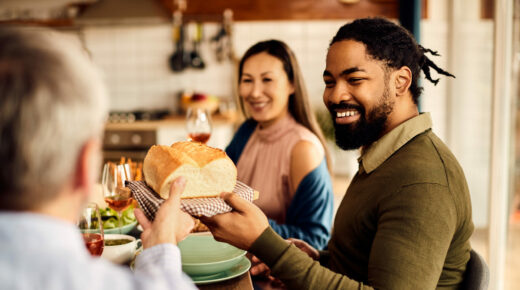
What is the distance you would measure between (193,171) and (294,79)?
1088mm

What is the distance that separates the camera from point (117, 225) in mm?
1542

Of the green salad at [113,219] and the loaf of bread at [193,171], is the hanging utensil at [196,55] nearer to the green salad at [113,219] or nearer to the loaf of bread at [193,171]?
the green salad at [113,219]

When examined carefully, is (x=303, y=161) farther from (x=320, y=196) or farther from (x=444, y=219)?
(x=444, y=219)

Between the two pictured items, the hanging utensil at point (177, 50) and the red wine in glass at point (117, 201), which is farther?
the hanging utensil at point (177, 50)

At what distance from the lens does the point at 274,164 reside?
6.80 ft

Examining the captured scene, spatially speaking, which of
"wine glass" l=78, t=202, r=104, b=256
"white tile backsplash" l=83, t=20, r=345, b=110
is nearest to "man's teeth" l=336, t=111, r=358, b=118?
"wine glass" l=78, t=202, r=104, b=256

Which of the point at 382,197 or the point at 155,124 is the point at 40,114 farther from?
the point at 155,124

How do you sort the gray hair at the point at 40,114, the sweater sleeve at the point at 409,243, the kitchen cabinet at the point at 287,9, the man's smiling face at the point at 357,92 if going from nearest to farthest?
the gray hair at the point at 40,114, the sweater sleeve at the point at 409,243, the man's smiling face at the point at 357,92, the kitchen cabinet at the point at 287,9

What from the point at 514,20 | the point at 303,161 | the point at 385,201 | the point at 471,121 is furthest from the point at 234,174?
the point at 471,121

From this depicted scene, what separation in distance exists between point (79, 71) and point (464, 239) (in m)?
0.97

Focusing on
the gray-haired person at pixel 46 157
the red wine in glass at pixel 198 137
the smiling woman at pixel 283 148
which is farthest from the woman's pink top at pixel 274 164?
the gray-haired person at pixel 46 157

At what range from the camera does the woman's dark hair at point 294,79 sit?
2172mm

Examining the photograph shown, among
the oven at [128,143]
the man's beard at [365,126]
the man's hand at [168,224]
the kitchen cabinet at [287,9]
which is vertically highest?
the kitchen cabinet at [287,9]

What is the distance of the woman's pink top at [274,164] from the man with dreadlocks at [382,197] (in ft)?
1.96
